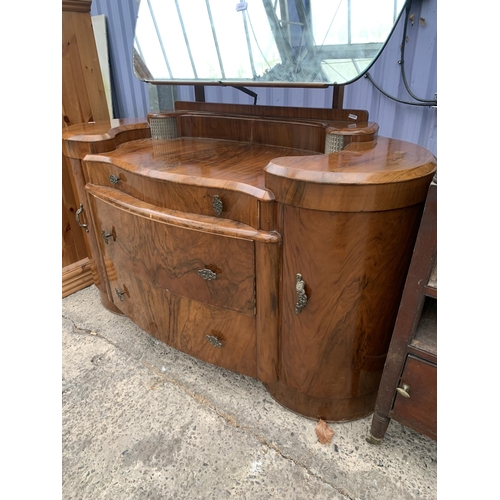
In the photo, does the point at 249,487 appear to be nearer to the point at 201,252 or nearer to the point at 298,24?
the point at 201,252

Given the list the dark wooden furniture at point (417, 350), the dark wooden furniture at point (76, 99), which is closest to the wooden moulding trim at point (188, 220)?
the dark wooden furniture at point (417, 350)

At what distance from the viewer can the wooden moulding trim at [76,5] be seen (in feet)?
6.17

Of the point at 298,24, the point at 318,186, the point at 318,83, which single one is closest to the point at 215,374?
the point at 318,186

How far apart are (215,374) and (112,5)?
9.52 feet

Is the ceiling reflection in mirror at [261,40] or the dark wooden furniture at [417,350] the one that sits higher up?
the ceiling reflection in mirror at [261,40]

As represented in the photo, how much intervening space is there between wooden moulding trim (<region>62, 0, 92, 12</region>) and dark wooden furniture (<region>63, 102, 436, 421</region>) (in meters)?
0.80

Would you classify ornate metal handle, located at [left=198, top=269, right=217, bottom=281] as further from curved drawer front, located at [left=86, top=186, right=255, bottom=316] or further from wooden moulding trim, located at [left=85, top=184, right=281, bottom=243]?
wooden moulding trim, located at [left=85, top=184, right=281, bottom=243]

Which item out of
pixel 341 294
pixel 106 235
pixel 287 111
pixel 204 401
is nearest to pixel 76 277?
pixel 106 235

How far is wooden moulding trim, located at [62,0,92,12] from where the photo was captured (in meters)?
1.88

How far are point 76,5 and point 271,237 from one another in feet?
5.80

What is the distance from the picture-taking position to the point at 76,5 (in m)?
1.92

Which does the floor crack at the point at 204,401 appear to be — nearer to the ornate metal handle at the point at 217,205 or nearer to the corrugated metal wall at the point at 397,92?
the ornate metal handle at the point at 217,205

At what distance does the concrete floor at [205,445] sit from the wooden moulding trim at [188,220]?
75 centimetres

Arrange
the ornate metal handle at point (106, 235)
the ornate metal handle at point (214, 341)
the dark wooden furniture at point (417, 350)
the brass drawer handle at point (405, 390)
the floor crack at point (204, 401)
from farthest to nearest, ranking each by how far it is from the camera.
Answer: the ornate metal handle at point (106, 235), the ornate metal handle at point (214, 341), the floor crack at point (204, 401), the brass drawer handle at point (405, 390), the dark wooden furniture at point (417, 350)
